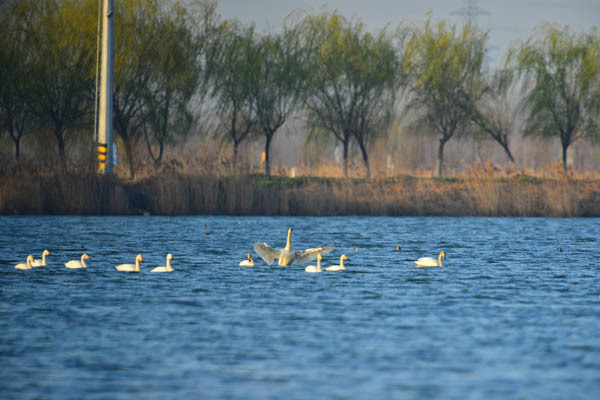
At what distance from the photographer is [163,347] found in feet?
43.9

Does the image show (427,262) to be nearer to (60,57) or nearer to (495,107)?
(60,57)

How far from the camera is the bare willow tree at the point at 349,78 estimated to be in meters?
53.5

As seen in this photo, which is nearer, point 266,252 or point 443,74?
point 266,252

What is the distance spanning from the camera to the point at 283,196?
40.1 meters

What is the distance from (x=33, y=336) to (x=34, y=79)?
36.6 metres

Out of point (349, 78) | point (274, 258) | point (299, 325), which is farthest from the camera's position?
point (349, 78)

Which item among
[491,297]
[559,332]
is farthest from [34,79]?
[559,332]

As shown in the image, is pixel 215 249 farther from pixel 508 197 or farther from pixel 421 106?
pixel 421 106

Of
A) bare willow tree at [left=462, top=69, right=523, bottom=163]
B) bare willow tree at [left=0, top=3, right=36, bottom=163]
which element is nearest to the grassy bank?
bare willow tree at [left=0, top=3, right=36, bottom=163]

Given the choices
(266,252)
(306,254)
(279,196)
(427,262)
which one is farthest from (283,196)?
(306,254)

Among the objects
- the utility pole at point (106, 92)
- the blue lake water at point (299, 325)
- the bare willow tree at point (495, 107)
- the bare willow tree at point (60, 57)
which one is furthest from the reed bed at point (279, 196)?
the bare willow tree at point (495, 107)

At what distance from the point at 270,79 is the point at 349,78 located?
14.6 feet

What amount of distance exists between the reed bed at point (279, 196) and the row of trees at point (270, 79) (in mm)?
6952

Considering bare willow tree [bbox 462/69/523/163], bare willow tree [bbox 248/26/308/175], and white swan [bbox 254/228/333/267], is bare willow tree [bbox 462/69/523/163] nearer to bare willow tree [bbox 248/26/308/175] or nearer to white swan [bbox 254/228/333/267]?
bare willow tree [bbox 248/26/308/175]
